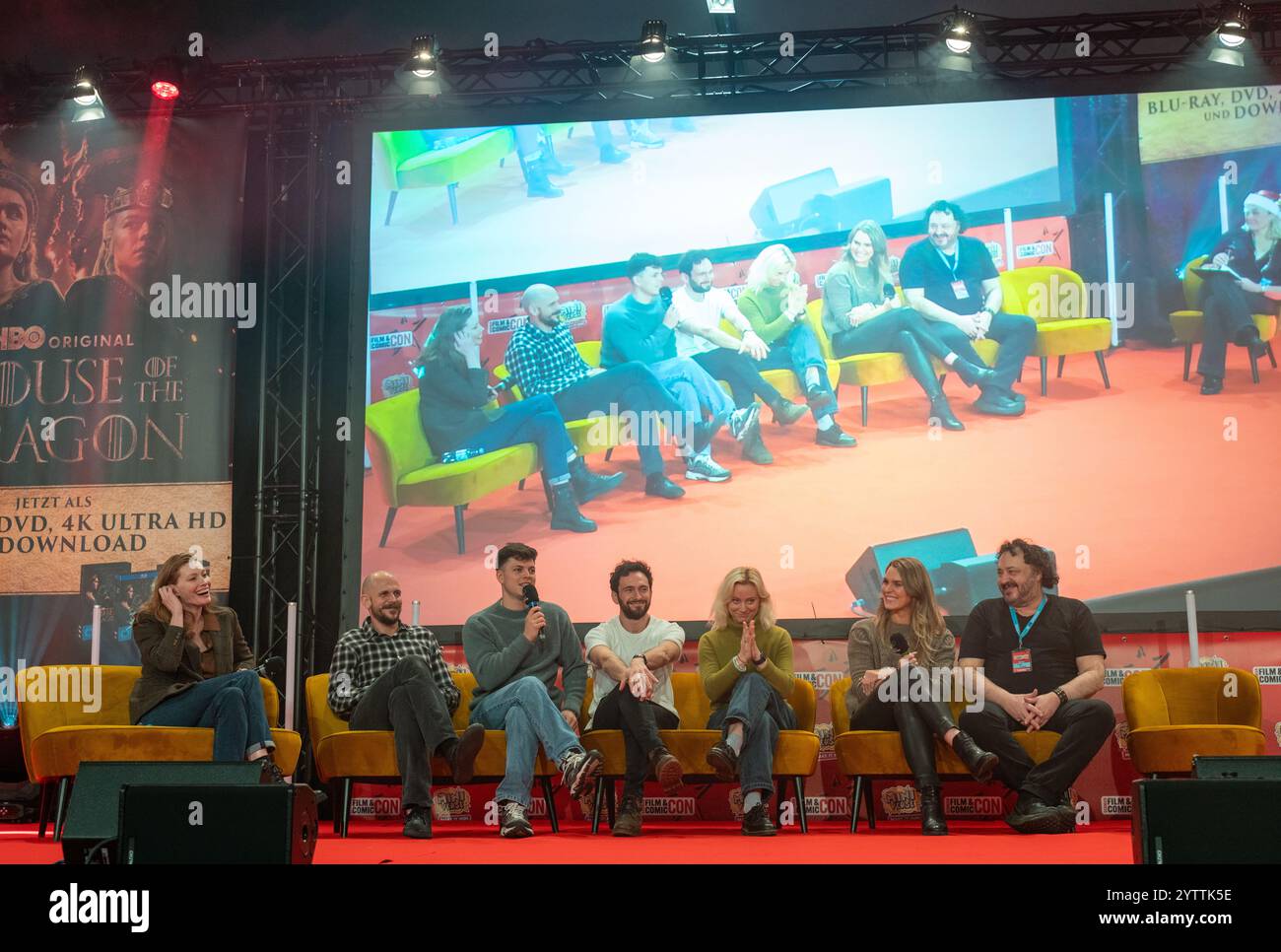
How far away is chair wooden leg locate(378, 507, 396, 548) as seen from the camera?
21.1 feet

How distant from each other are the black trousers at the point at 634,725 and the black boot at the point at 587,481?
1.57m

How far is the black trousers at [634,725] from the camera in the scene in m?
4.80

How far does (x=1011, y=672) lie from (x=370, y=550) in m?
2.98

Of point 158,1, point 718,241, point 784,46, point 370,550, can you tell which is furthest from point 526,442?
point 158,1

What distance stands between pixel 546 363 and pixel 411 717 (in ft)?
7.33

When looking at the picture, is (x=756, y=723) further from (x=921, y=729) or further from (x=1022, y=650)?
(x=1022, y=650)

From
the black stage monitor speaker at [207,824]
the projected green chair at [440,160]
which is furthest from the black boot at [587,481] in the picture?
the black stage monitor speaker at [207,824]

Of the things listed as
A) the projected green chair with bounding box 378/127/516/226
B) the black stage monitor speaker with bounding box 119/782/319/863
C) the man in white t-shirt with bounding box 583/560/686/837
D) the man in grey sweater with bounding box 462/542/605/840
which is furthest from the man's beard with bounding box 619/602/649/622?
the black stage monitor speaker with bounding box 119/782/319/863

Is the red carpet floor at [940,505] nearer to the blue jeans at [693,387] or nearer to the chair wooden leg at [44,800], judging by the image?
the blue jeans at [693,387]

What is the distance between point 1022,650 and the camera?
203 inches

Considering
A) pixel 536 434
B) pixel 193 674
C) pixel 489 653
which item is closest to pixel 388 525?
pixel 536 434
